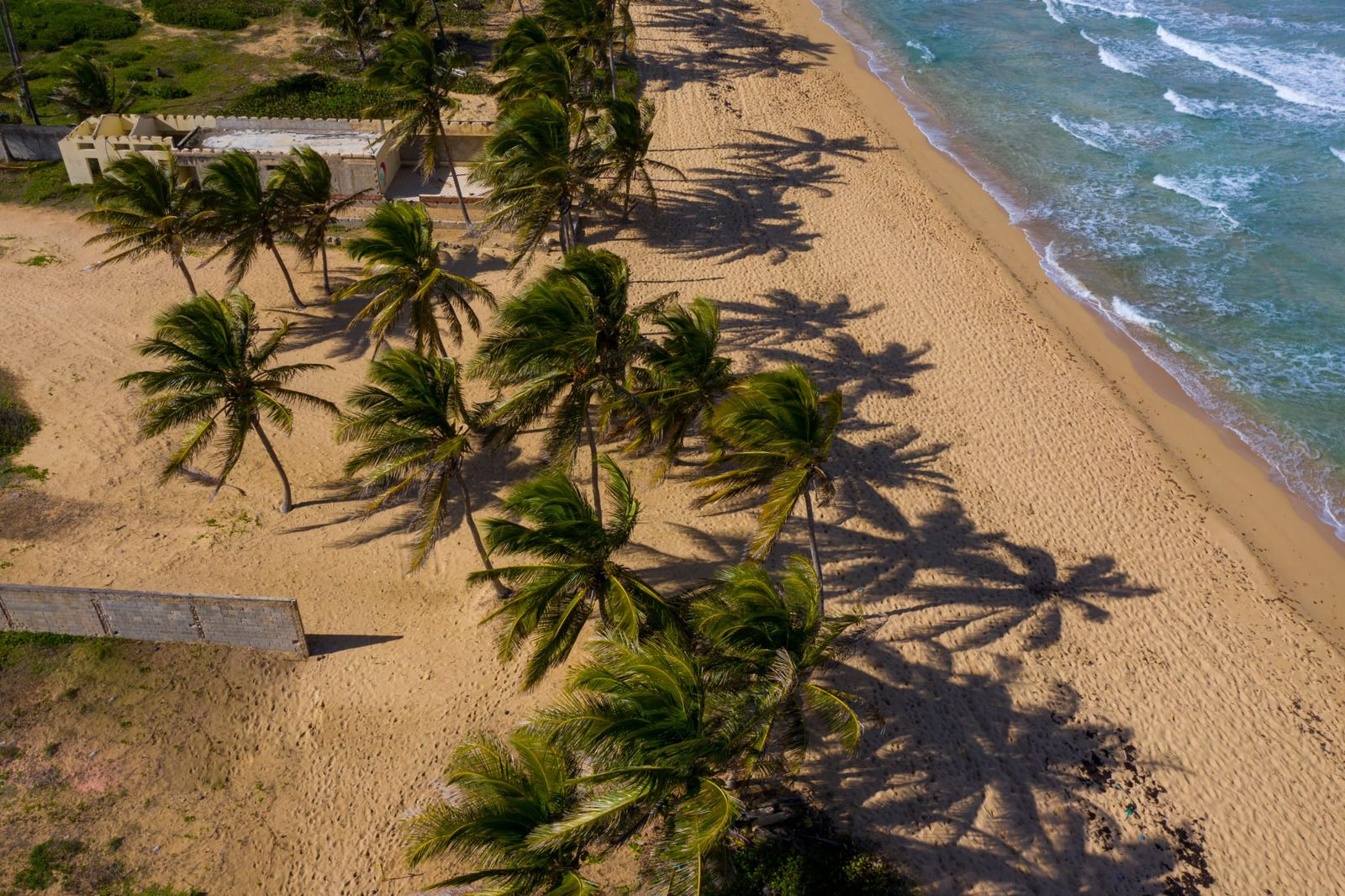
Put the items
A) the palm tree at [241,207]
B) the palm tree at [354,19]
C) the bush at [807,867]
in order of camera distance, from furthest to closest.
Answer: the palm tree at [354,19] < the palm tree at [241,207] < the bush at [807,867]

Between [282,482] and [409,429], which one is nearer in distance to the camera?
[409,429]

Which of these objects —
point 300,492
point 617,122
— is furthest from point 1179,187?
point 300,492

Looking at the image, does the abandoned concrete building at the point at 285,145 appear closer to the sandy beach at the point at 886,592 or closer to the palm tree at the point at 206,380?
the sandy beach at the point at 886,592

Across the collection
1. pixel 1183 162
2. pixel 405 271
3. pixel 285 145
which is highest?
pixel 405 271

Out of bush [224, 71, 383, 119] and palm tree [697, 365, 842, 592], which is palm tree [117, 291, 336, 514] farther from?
bush [224, 71, 383, 119]

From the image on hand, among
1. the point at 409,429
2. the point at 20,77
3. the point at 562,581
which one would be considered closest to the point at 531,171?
the point at 409,429

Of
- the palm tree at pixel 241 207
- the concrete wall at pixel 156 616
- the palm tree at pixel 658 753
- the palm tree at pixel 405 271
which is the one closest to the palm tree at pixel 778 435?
the palm tree at pixel 658 753

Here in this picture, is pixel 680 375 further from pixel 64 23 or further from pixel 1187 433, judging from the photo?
pixel 64 23

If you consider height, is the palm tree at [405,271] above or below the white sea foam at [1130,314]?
above
